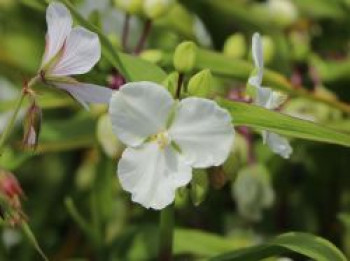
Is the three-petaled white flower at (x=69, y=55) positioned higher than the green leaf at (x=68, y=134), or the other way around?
the three-petaled white flower at (x=69, y=55)

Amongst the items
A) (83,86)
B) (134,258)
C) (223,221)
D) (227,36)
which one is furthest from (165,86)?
(227,36)

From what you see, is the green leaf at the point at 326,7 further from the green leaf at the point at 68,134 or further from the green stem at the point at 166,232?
the green stem at the point at 166,232

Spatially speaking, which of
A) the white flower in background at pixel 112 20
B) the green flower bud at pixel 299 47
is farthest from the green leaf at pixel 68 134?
the green flower bud at pixel 299 47

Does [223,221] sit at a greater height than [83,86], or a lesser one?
lesser

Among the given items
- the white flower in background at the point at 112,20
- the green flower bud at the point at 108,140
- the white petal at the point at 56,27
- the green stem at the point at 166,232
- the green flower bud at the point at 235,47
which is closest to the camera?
the white petal at the point at 56,27

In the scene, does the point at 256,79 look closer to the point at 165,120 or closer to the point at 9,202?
the point at 165,120

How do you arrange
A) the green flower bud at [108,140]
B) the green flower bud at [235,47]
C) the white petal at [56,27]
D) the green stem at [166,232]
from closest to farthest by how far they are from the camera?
the white petal at [56,27] < the green stem at [166,232] < the green flower bud at [108,140] < the green flower bud at [235,47]

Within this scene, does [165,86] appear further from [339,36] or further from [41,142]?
[339,36]
